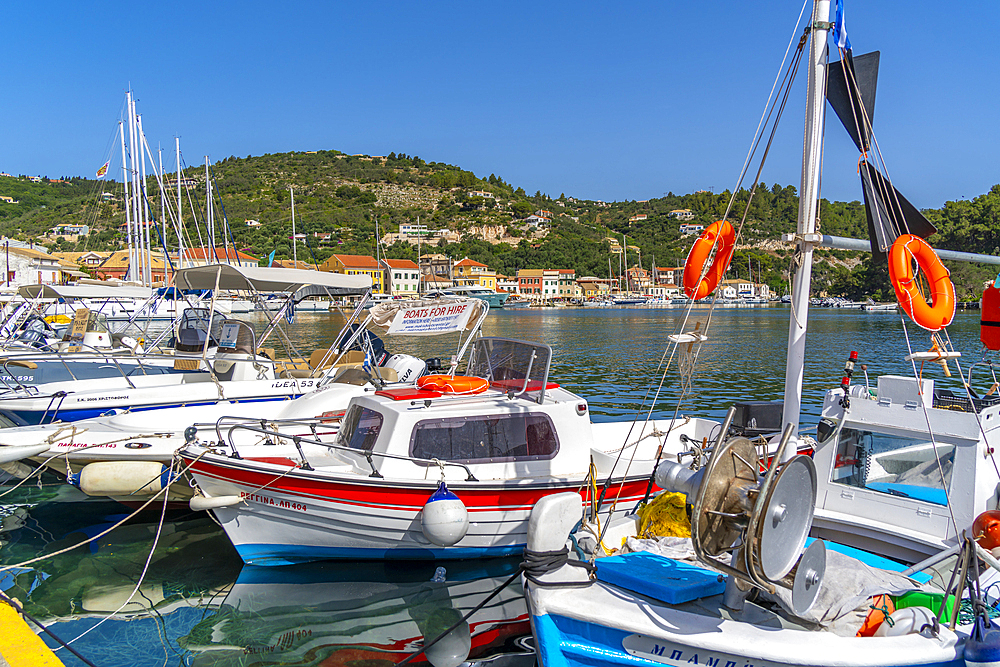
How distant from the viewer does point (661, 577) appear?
15.2 feet

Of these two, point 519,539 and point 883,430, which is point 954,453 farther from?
point 519,539

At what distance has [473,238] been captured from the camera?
6673 inches

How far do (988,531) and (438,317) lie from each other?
7886 millimetres

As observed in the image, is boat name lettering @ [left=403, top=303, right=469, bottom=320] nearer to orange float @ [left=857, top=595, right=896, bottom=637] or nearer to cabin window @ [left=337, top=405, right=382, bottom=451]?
cabin window @ [left=337, top=405, right=382, bottom=451]

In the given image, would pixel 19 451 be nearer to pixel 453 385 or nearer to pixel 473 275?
pixel 453 385

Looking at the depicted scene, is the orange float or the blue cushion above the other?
the blue cushion

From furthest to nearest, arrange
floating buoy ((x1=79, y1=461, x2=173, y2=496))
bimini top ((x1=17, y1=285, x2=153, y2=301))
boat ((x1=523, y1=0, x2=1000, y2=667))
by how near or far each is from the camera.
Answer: bimini top ((x1=17, y1=285, x2=153, y2=301)), floating buoy ((x1=79, y1=461, x2=173, y2=496)), boat ((x1=523, y1=0, x2=1000, y2=667))

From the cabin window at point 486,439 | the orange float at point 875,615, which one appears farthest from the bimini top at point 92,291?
the orange float at point 875,615

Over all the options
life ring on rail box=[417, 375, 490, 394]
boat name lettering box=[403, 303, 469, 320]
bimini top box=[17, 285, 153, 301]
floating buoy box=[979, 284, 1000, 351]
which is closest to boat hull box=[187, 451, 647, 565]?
life ring on rail box=[417, 375, 490, 394]

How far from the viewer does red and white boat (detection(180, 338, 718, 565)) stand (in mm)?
7145

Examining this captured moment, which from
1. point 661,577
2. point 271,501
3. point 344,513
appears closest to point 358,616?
point 344,513

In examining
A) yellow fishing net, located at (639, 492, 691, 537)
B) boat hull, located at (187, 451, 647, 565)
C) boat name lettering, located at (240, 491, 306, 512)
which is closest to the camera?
yellow fishing net, located at (639, 492, 691, 537)

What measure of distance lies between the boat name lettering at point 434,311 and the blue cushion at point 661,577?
251 inches

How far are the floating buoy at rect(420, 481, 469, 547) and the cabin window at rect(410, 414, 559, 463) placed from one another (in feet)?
2.06
